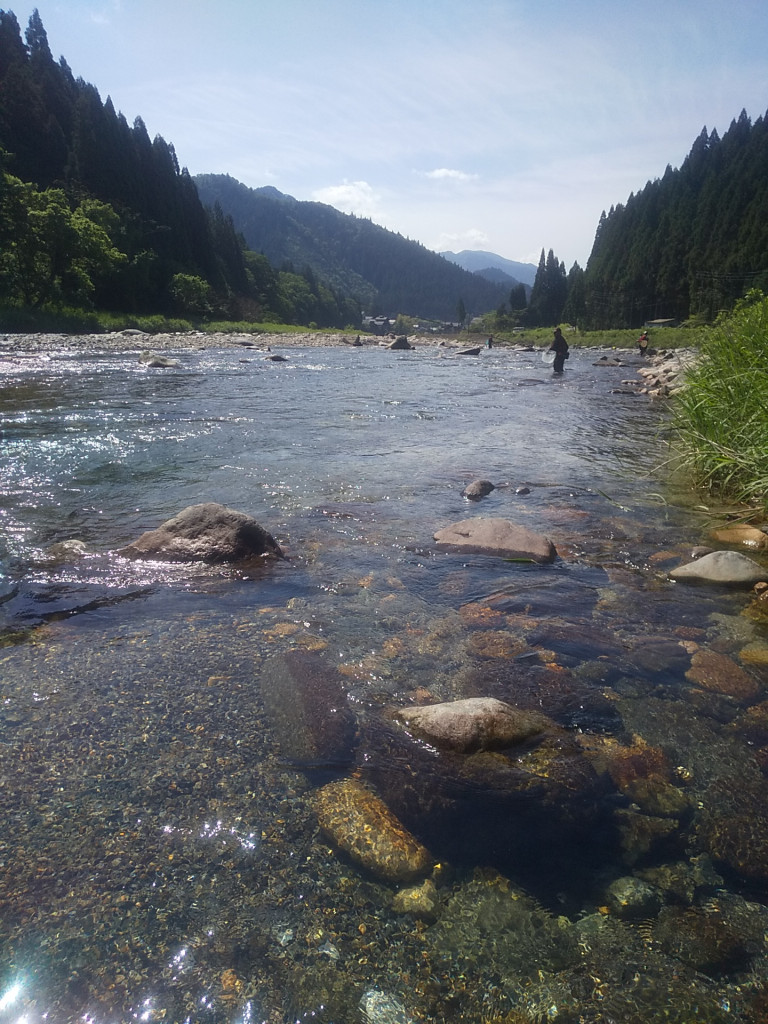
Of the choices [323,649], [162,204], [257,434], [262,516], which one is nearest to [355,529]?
[262,516]

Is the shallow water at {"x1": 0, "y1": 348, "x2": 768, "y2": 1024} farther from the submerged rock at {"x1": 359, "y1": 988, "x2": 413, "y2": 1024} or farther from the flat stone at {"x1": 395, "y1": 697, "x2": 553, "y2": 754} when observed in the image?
the flat stone at {"x1": 395, "y1": 697, "x2": 553, "y2": 754}

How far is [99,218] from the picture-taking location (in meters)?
62.4

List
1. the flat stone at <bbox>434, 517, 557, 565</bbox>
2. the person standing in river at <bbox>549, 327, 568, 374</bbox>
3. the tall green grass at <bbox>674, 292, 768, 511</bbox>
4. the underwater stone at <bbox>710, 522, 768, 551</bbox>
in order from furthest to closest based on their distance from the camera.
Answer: the person standing in river at <bbox>549, 327, 568, 374</bbox> → the tall green grass at <bbox>674, 292, 768, 511</bbox> → the underwater stone at <bbox>710, 522, 768, 551</bbox> → the flat stone at <bbox>434, 517, 557, 565</bbox>

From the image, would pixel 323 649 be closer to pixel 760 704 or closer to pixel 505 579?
pixel 505 579

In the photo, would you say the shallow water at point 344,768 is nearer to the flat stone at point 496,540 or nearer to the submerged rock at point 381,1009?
the submerged rock at point 381,1009

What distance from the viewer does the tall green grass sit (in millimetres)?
5961

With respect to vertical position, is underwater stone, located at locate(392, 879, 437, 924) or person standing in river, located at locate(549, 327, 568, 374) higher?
person standing in river, located at locate(549, 327, 568, 374)

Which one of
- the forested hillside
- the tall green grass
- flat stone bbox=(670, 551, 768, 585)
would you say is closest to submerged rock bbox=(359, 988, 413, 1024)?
flat stone bbox=(670, 551, 768, 585)

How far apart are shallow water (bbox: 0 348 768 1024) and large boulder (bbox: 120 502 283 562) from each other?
Answer: 0.24m

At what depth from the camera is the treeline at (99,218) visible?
42.0 meters

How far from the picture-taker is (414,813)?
8.23ft

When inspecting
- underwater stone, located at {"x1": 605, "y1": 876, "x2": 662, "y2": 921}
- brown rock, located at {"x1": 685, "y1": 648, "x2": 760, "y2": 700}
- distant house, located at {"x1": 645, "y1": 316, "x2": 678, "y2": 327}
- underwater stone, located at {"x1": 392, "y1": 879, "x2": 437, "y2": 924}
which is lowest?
underwater stone, located at {"x1": 392, "y1": 879, "x2": 437, "y2": 924}

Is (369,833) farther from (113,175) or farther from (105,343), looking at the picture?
(113,175)

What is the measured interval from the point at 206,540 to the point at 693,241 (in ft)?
348
